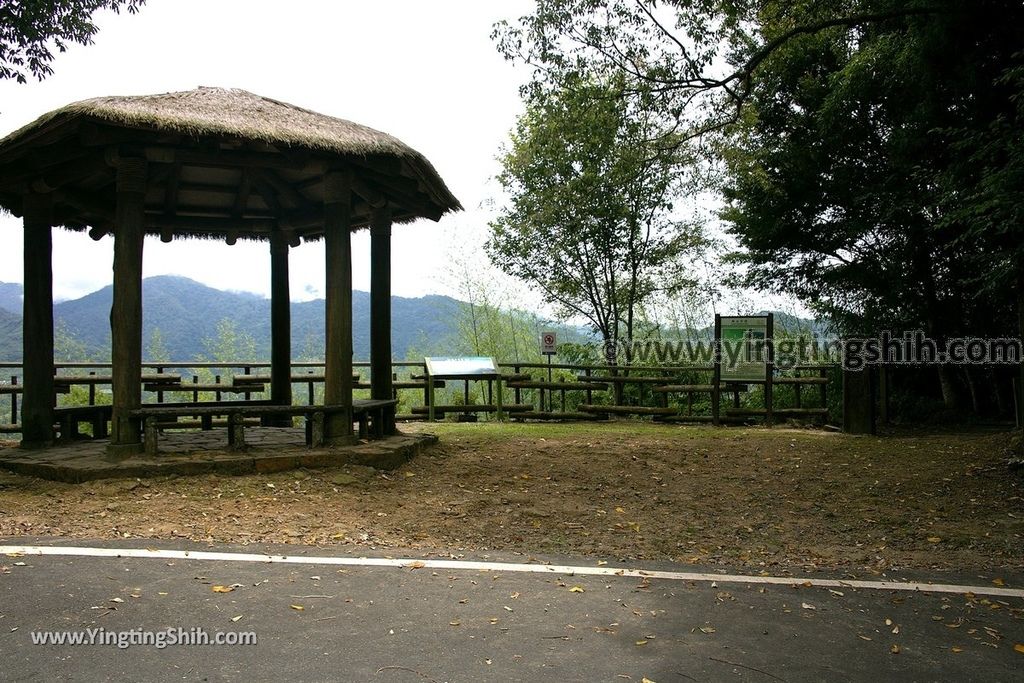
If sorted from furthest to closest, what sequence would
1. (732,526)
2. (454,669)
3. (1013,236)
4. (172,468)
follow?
1. (1013,236)
2. (172,468)
3. (732,526)
4. (454,669)

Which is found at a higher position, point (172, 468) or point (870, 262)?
point (870, 262)

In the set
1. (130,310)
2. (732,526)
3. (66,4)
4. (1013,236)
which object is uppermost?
(66,4)

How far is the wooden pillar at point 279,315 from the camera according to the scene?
9.84 meters

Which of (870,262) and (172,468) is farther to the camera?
(870,262)

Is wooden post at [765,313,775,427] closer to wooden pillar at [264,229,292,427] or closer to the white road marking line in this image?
wooden pillar at [264,229,292,427]

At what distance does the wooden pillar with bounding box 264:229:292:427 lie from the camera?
9836mm

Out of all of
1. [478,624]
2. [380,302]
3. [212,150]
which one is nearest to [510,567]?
[478,624]

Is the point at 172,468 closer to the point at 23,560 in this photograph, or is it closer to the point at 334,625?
the point at 23,560

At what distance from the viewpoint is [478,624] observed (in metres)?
3.49

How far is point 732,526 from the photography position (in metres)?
5.62

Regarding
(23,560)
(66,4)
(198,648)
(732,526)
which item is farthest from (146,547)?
(66,4)

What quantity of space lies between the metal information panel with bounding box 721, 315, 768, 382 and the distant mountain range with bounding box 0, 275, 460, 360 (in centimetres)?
1319

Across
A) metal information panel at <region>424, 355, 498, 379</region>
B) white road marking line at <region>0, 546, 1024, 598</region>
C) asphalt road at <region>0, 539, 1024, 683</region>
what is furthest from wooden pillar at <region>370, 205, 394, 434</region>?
asphalt road at <region>0, 539, 1024, 683</region>

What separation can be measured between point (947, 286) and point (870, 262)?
1212mm
